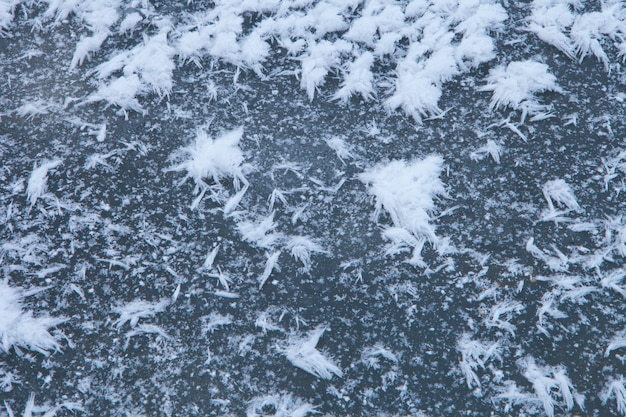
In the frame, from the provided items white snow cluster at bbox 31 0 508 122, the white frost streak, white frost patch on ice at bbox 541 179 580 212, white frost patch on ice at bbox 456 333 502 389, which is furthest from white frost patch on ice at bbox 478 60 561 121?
the white frost streak

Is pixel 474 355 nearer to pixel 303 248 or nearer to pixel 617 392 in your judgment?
pixel 617 392

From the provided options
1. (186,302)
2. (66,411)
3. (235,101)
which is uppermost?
(235,101)

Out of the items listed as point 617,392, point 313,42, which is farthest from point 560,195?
point 313,42

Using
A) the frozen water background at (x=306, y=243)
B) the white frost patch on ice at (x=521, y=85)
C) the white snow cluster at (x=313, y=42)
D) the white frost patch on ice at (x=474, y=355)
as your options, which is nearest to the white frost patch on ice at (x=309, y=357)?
the frozen water background at (x=306, y=243)

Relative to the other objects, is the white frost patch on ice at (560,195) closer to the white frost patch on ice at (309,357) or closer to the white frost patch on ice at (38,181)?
the white frost patch on ice at (309,357)

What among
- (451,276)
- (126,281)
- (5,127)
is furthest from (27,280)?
(451,276)

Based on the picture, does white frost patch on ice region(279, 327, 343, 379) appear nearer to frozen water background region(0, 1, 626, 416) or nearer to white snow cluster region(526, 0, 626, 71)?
frozen water background region(0, 1, 626, 416)

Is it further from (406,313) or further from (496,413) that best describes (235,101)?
(496,413)
